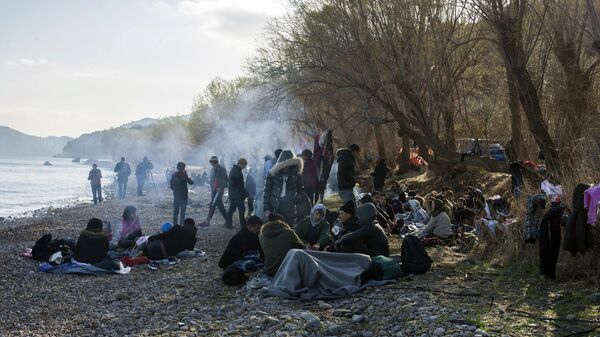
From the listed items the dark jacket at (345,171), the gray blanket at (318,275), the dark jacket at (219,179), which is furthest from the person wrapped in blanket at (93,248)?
the dark jacket at (219,179)

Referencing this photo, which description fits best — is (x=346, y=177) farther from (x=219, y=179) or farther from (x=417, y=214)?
(x=219, y=179)

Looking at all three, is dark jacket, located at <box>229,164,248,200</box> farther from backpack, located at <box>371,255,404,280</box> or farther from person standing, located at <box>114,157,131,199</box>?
person standing, located at <box>114,157,131,199</box>

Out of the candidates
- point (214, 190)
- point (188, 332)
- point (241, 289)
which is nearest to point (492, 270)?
point (241, 289)

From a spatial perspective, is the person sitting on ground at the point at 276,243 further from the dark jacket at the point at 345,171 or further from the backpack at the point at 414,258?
the dark jacket at the point at 345,171

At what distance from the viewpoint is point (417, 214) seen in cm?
1380

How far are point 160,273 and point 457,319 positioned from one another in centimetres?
608

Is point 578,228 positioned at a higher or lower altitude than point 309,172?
lower

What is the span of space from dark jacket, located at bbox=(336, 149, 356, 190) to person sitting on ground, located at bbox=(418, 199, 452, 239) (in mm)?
1829

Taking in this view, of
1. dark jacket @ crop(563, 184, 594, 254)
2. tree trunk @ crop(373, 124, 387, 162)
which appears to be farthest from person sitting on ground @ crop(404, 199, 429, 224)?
tree trunk @ crop(373, 124, 387, 162)

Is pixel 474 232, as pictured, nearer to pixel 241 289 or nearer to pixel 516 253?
Result: pixel 516 253

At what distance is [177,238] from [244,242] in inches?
97.9

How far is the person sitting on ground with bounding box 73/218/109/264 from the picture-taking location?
10828 mm

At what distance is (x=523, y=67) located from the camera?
42.0 ft

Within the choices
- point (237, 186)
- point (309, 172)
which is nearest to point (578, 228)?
point (309, 172)
